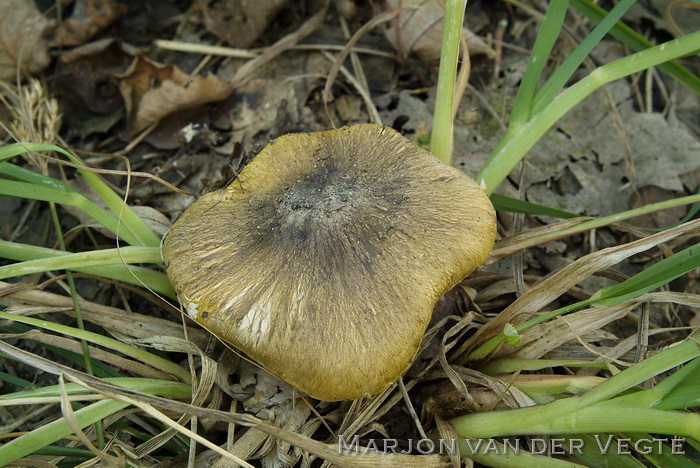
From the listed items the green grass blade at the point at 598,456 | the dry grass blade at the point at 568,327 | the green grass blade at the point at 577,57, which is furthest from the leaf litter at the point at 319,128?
the green grass blade at the point at 577,57

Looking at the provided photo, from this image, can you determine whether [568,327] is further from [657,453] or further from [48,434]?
[48,434]

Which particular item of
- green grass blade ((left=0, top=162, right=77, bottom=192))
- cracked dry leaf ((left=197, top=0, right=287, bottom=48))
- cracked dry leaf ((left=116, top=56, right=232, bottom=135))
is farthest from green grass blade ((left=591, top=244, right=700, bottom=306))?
cracked dry leaf ((left=197, top=0, right=287, bottom=48))

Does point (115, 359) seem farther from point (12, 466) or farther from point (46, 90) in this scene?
point (46, 90)

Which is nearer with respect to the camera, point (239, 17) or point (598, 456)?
point (598, 456)

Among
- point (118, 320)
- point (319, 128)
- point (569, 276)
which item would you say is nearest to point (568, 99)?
point (569, 276)

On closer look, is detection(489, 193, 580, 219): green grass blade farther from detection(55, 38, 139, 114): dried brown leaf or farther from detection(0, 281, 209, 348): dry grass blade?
detection(55, 38, 139, 114): dried brown leaf

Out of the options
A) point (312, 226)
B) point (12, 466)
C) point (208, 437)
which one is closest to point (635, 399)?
point (312, 226)

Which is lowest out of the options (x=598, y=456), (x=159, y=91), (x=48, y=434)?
(x=48, y=434)
